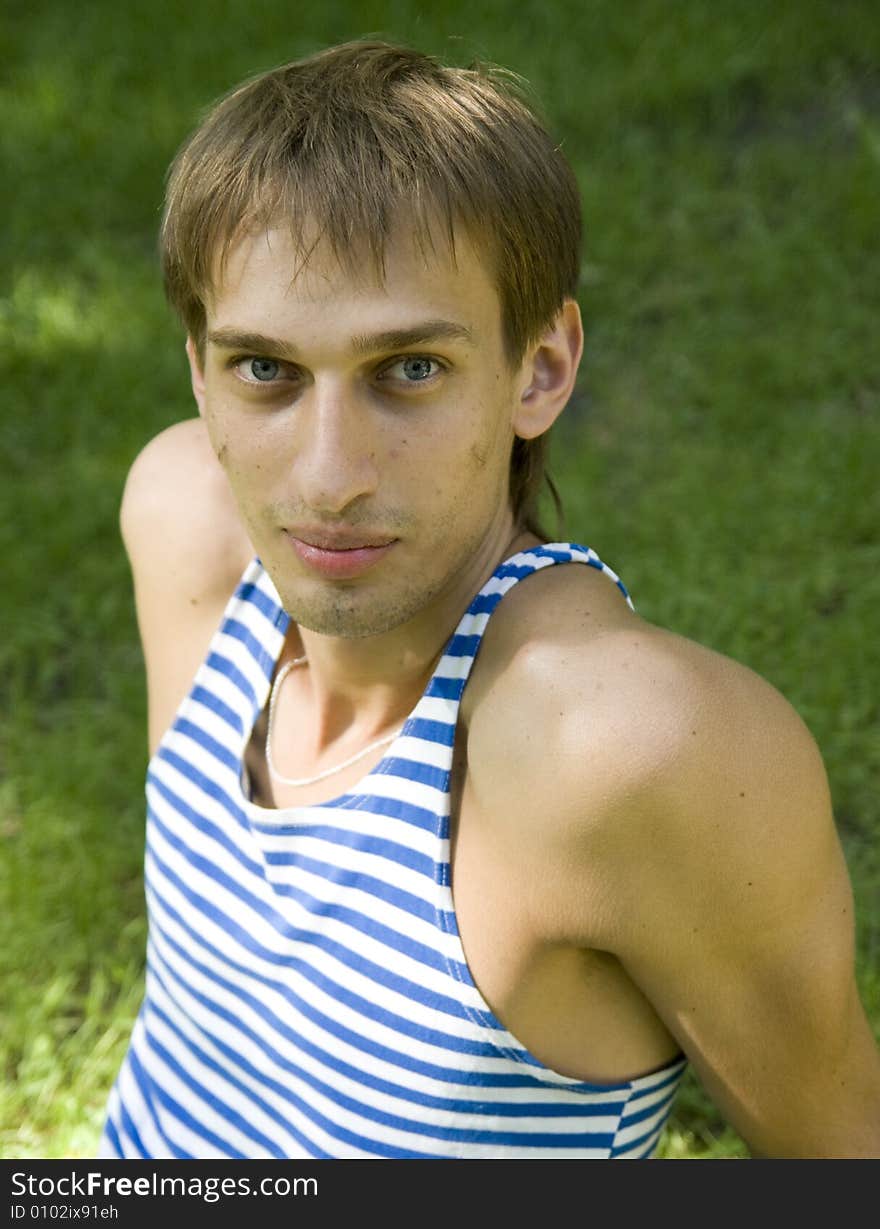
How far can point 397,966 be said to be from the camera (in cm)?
212

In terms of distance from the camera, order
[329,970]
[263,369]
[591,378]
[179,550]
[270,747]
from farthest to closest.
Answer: [591,378]
[179,550]
[270,747]
[329,970]
[263,369]

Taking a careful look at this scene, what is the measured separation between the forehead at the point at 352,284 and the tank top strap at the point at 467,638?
0.31m

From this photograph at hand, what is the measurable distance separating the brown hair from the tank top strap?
273 millimetres

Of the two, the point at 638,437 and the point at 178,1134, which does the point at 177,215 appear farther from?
the point at 638,437

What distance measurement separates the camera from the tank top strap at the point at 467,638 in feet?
6.98

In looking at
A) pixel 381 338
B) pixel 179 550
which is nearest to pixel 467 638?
pixel 381 338

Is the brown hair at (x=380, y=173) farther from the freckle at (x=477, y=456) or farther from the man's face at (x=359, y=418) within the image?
the freckle at (x=477, y=456)

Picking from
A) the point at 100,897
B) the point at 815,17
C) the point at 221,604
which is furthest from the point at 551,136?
the point at 815,17

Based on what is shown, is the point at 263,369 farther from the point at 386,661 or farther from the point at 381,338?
the point at 386,661

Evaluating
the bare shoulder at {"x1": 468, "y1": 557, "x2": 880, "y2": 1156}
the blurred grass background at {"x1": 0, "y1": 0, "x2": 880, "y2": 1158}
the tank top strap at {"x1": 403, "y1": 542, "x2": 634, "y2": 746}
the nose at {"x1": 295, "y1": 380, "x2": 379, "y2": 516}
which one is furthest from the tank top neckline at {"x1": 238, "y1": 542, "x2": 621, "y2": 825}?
the blurred grass background at {"x1": 0, "y1": 0, "x2": 880, "y2": 1158}

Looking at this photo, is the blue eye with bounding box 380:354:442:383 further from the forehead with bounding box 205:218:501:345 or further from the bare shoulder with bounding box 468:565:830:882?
the bare shoulder with bounding box 468:565:830:882

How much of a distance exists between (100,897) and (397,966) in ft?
4.83

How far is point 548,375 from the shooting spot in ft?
7.64

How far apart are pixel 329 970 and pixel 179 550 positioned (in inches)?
32.0
